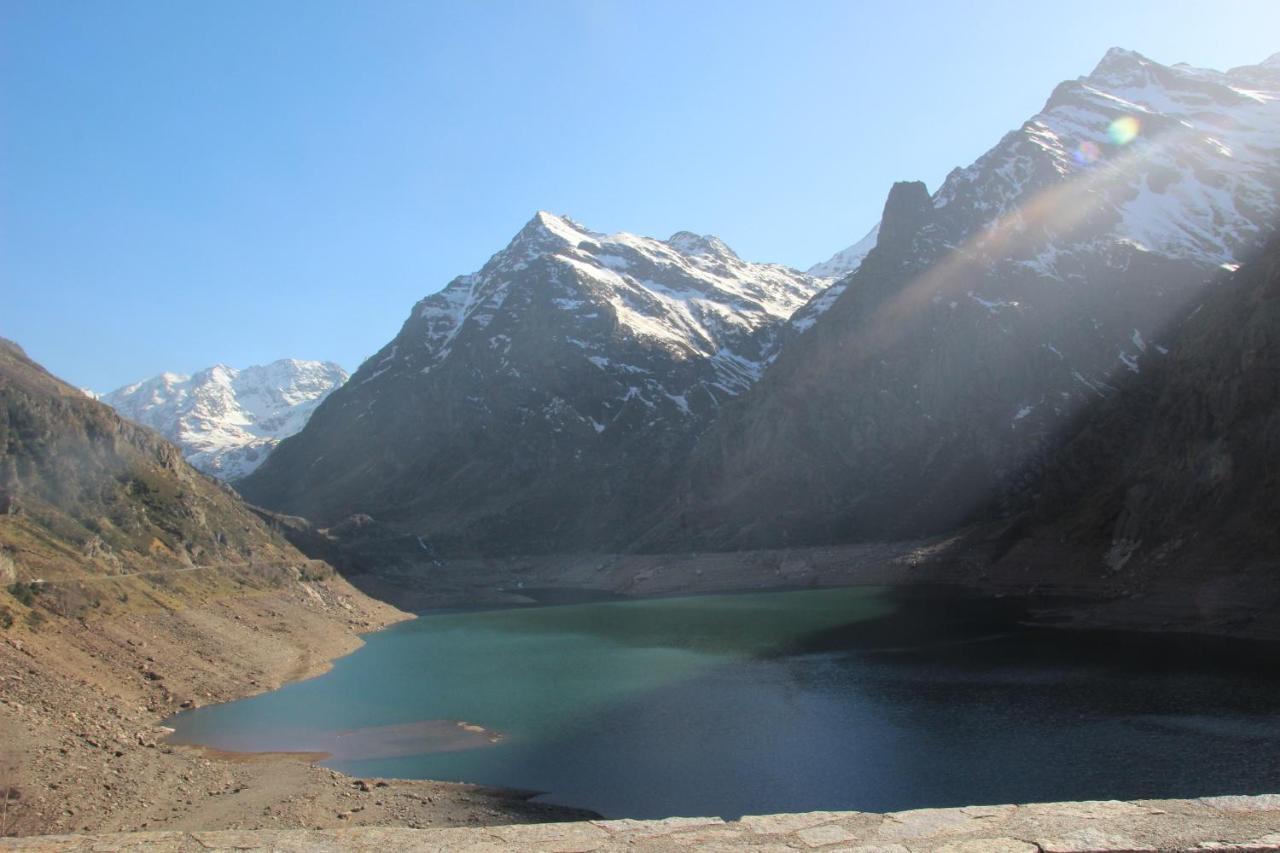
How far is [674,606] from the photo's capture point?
157 metres

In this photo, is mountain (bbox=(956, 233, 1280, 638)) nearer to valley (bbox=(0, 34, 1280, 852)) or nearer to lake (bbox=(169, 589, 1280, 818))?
valley (bbox=(0, 34, 1280, 852))

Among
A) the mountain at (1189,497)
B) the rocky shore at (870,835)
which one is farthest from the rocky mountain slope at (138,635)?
the mountain at (1189,497)

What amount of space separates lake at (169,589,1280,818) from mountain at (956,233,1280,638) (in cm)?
1442

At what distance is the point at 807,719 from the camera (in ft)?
185

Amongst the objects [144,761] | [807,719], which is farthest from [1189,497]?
[144,761]

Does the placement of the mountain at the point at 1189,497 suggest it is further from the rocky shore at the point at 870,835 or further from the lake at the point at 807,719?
the rocky shore at the point at 870,835

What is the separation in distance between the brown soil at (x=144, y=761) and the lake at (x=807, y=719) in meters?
3.29

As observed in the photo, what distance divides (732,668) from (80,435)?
74.4 meters

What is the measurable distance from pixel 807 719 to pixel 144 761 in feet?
127

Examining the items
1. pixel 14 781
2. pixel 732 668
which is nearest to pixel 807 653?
pixel 732 668

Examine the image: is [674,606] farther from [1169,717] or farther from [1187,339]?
[1169,717]

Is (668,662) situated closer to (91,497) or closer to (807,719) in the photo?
(807,719)

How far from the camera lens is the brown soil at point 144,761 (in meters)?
36.5

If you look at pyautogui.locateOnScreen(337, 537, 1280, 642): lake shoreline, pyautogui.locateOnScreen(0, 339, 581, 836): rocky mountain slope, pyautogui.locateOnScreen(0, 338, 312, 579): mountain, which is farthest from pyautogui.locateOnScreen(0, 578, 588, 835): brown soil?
pyautogui.locateOnScreen(337, 537, 1280, 642): lake shoreline
